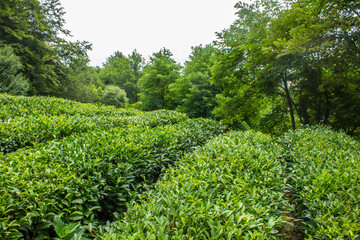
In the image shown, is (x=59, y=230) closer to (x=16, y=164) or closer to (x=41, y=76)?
(x=16, y=164)

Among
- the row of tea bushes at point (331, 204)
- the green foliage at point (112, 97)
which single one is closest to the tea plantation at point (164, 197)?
the row of tea bushes at point (331, 204)

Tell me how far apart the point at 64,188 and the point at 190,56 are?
1878 centimetres

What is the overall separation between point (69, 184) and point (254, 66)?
8655 millimetres

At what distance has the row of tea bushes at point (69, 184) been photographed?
1533 millimetres

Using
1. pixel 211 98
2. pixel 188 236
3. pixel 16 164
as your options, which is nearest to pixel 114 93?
pixel 211 98

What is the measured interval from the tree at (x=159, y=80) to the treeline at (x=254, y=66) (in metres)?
0.10

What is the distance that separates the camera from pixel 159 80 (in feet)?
53.4

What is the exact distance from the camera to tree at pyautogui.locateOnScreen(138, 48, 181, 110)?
15967 mm

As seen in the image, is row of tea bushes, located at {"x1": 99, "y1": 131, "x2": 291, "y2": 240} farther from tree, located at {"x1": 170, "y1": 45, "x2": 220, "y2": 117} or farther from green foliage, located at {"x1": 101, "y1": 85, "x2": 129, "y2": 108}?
green foliage, located at {"x1": 101, "y1": 85, "x2": 129, "y2": 108}

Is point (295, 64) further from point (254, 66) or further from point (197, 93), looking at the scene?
point (197, 93)

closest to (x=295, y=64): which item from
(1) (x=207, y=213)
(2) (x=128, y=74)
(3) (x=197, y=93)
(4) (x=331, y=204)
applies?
(3) (x=197, y=93)

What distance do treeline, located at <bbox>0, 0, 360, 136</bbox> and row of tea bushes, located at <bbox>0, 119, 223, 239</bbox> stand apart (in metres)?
5.35

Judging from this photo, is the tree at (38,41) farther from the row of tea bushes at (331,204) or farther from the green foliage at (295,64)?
the row of tea bushes at (331,204)

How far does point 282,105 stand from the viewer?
10547 mm
